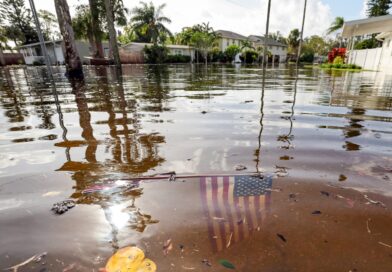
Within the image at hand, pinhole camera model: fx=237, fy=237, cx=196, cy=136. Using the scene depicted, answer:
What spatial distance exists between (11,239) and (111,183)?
760mm

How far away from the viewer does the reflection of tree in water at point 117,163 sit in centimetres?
170

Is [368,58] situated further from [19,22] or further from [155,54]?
[19,22]

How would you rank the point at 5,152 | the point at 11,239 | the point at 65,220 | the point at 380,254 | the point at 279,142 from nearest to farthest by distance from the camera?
→ the point at 380,254 < the point at 11,239 < the point at 65,220 < the point at 5,152 < the point at 279,142

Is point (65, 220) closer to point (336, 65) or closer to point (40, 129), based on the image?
point (40, 129)

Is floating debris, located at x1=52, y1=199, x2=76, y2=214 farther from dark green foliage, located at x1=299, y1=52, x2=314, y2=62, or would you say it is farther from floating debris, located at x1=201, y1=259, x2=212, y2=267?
dark green foliage, located at x1=299, y1=52, x2=314, y2=62

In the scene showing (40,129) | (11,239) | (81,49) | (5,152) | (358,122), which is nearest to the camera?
(11,239)

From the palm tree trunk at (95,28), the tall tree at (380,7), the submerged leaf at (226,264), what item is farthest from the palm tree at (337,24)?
the submerged leaf at (226,264)

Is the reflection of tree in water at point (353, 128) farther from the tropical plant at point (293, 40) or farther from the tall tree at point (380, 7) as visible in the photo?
the tropical plant at point (293, 40)

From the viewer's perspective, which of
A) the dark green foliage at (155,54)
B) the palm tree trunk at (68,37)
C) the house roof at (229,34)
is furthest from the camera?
the house roof at (229,34)

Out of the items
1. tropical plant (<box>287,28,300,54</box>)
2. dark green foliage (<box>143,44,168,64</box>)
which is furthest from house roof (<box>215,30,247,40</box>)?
dark green foliage (<box>143,44,168,64</box>)

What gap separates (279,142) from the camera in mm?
3059

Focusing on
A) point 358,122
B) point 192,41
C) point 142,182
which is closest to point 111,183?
point 142,182

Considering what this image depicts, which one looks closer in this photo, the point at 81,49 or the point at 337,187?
the point at 337,187

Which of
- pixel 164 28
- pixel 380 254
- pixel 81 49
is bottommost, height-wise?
pixel 380 254
